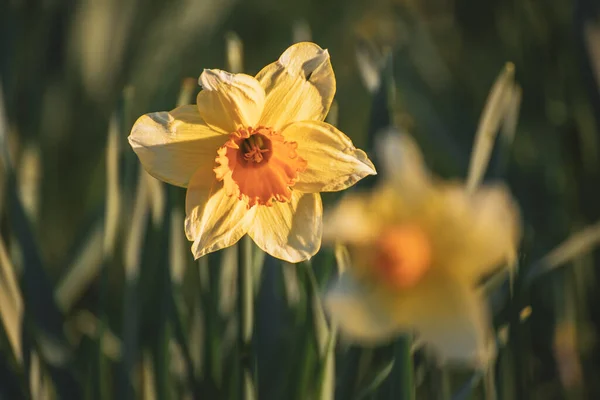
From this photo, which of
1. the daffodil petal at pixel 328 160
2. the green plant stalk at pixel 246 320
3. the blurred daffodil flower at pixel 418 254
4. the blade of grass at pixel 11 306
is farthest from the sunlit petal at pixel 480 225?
the blade of grass at pixel 11 306

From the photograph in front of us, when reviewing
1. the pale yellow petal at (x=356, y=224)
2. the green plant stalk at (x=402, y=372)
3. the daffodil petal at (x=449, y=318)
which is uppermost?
the pale yellow petal at (x=356, y=224)

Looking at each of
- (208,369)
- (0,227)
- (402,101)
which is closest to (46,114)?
(0,227)

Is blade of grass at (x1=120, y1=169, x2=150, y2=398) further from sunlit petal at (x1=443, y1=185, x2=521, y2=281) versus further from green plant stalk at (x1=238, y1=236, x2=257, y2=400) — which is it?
sunlit petal at (x1=443, y1=185, x2=521, y2=281)

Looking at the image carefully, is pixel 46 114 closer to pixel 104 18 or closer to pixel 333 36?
pixel 104 18

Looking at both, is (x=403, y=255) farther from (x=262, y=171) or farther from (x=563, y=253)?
(x=563, y=253)

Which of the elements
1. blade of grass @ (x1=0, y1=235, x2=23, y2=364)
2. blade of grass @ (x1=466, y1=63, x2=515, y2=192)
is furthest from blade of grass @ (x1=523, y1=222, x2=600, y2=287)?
blade of grass @ (x1=0, y1=235, x2=23, y2=364)

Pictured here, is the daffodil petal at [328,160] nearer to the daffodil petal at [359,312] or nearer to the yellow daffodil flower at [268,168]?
the yellow daffodil flower at [268,168]
